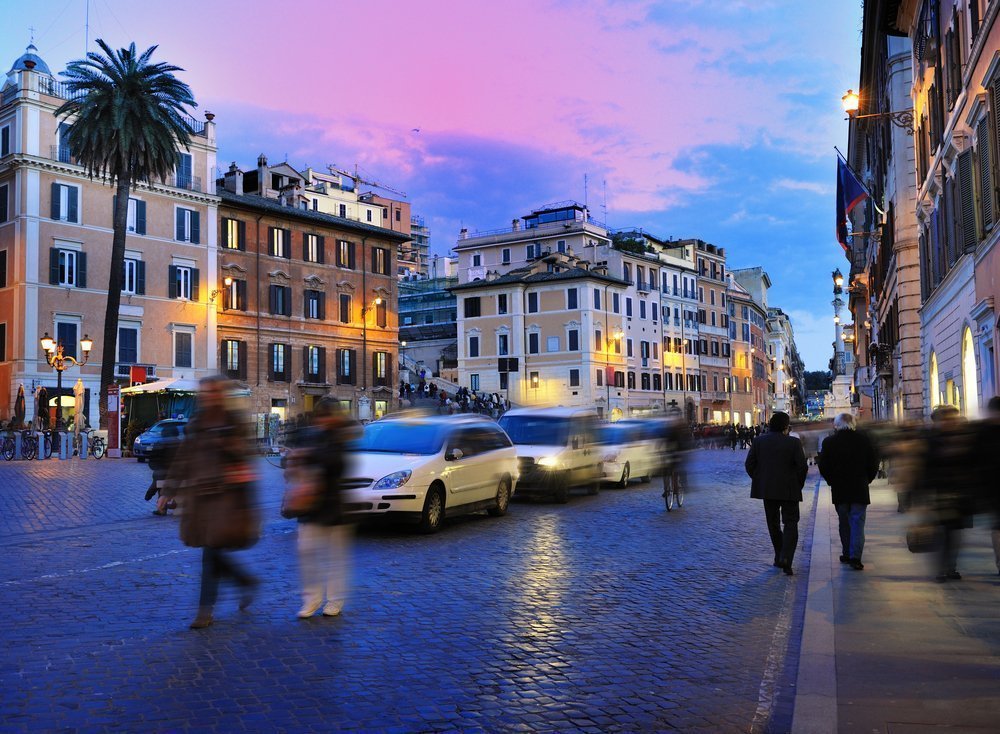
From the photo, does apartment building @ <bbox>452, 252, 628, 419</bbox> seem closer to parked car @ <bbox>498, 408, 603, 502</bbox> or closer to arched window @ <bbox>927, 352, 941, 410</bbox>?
arched window @ <bbox>927, 352, 941, 410</bbox>

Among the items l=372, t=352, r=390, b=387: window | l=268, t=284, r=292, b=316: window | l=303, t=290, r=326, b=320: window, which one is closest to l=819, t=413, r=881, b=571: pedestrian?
Answer: l=268, t=284, r=292, b=316: window

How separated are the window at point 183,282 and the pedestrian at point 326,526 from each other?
→ 161 feet

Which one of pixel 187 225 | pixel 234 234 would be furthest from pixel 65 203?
pixel 234 234

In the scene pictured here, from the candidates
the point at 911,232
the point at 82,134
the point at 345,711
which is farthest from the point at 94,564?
the point at 82,134

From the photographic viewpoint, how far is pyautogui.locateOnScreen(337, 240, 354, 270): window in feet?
214

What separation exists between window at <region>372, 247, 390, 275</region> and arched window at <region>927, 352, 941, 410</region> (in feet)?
148

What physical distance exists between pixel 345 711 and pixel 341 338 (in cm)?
6054

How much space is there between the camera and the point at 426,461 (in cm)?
1443

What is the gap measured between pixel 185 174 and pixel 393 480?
46.9 meters

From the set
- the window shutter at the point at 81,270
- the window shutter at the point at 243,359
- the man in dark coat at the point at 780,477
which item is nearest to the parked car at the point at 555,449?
the man in dark coat at the point at 780,477

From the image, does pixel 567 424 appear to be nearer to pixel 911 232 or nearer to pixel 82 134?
pixel 911 232

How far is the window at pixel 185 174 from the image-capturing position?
182ft

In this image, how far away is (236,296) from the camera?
5859 cm

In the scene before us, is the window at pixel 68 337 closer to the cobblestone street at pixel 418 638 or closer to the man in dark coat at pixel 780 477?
the cobblestone street at pixel 418 638
